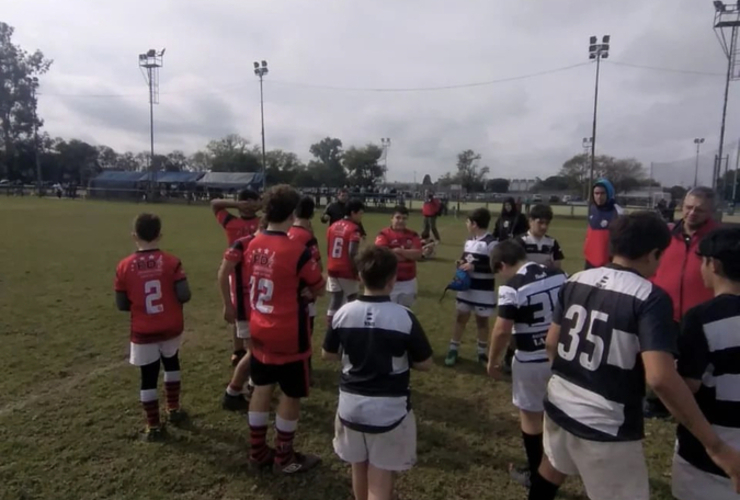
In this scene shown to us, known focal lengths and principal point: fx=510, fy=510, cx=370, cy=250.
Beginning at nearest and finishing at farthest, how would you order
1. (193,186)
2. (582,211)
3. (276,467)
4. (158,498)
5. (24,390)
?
(158,498) → (276,467) → (24,390) → (582,211) → (193,186)

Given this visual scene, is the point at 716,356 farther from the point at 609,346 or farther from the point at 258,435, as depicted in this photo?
the point at 258,435

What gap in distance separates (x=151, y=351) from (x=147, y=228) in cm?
107

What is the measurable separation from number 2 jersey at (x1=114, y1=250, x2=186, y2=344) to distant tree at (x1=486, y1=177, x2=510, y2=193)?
9067 centimetres

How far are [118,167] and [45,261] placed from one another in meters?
108

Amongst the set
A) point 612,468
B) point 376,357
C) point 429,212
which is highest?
point 429,212

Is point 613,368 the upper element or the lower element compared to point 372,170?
lower

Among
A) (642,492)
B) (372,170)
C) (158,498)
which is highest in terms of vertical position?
(372,170)

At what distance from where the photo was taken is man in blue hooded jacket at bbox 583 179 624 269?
5.91 m

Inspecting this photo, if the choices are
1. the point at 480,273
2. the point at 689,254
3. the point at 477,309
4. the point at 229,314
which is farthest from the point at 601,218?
the point at 229,314

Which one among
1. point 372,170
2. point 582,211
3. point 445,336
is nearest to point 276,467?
point 445,336

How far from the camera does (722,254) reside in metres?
2.24

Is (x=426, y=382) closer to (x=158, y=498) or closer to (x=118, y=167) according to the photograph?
(x=158, y=498)

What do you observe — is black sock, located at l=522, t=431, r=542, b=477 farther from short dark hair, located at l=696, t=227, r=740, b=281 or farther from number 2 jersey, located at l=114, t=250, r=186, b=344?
number 2 jersey, located at l=114, t=250, r=186, b=344

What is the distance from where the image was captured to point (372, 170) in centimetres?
7150
